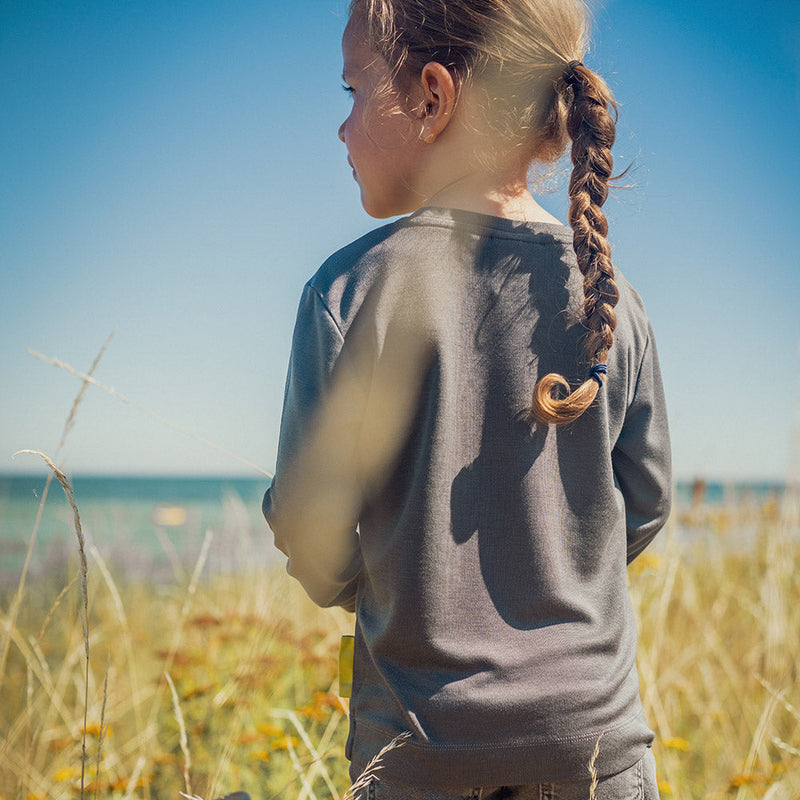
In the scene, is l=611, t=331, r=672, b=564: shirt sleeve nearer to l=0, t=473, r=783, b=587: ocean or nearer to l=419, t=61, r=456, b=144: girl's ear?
l=419, t=61, r=456, b=144: girl's ear

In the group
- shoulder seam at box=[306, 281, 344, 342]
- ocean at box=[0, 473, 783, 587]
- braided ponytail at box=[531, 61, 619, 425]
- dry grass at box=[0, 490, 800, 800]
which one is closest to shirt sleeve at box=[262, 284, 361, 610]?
shoulder seam at box=[306, 281, 344, 342]

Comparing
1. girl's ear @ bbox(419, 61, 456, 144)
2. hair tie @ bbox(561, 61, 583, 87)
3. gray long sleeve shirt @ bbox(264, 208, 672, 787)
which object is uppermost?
hair tie @ bbox(561, 61, 583, 87)

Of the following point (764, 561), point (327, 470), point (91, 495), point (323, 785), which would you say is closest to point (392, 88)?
point (327, 470)

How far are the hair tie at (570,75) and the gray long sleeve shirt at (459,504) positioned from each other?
0.66ft

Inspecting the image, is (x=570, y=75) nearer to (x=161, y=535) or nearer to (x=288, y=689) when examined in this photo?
(x=161, y=535)

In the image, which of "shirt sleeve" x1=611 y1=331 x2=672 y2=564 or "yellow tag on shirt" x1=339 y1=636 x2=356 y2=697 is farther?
"shirt sleeve" x1=611 y1=331 x2=672 y2=564

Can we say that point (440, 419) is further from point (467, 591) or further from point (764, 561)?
point (764, 561)

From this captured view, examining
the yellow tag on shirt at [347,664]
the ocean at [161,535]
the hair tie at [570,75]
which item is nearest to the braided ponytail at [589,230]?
the hair tie at [570,75]

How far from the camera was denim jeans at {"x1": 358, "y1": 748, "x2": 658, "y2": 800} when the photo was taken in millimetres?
792

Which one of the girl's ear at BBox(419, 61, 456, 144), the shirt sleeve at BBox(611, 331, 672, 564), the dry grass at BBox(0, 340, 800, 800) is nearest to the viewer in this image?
the girl's ear at BBox(419, 61, 456, 144)

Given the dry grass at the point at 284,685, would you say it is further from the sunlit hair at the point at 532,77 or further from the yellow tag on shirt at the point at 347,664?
the sunlit hair at the point at 532,77

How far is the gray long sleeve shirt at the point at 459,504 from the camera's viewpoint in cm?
78

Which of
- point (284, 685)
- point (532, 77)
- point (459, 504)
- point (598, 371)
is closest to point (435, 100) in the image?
point (532, 77)

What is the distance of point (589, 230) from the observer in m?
0.85
